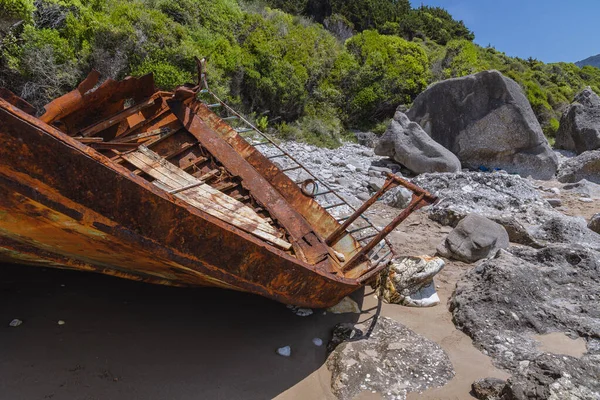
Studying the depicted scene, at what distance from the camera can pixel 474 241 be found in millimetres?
4508

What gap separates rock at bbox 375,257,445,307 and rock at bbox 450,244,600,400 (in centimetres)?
25

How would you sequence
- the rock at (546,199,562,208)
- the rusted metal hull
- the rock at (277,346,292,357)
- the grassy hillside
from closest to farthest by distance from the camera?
the rusted metal hull < the rock at (277,346,292,357) < the rock at (546,199,562,208) < the grassy hillside

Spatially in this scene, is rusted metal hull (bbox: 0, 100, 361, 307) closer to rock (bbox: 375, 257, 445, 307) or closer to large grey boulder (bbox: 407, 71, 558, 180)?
rock (bbox: 375, 257, 445, 307)

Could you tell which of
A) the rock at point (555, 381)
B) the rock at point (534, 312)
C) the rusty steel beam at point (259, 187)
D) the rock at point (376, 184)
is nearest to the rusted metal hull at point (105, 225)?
the rusty steel beam at point (259, 187)

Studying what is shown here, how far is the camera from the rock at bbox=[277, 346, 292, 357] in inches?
109

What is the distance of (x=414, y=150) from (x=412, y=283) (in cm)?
671

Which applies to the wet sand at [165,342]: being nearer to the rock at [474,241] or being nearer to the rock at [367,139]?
the rock at [474,241]

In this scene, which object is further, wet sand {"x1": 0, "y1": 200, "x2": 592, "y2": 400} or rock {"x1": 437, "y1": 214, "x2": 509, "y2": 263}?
rock {"x1": 437, "y1": 214, "x2": 509, "y2": 263}

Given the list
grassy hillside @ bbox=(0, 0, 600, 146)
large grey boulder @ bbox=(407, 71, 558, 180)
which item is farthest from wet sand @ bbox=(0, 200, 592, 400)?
large grey boulder @ bbox=(407, 71, 558, 180)

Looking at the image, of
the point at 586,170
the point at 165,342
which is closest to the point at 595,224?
the point at 586,170

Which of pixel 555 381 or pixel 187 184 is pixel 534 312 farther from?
pixel 187 184

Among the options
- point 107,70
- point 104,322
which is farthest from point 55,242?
point 107,70

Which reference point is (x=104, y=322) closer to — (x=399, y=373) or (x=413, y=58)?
(x=399, y=373)

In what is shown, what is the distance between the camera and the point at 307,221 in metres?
4.06
